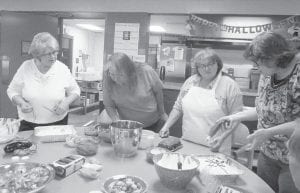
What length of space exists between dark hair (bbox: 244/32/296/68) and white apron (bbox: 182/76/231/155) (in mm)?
558

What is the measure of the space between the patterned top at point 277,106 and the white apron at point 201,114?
12.1 inches

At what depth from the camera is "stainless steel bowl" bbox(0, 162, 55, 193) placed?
109 cm

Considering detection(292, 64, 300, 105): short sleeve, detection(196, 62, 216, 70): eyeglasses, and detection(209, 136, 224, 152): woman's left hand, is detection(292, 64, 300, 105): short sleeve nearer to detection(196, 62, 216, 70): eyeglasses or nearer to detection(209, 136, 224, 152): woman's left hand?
detection(209, 136, 224, 152): woman's left hand

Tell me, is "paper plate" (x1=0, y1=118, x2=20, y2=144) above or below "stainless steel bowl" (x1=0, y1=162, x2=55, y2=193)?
above

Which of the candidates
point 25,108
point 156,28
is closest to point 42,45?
point 25,108

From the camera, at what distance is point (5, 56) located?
507cm

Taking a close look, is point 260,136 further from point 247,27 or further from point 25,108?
point 247,27

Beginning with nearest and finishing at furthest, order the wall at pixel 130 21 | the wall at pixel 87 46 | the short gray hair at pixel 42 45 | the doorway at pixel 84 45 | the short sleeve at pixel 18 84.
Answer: the short gray hair at pixel 42 45
the short sleeve at pixel 18 84
the wall at pixel 130 21
the doorway at pixel 84 45
the wall at pixel 87 46

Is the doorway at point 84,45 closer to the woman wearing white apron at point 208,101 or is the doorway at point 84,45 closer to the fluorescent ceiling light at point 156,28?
the fluorescent ceiling light at point 156,28

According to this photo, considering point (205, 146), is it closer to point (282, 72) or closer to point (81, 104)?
point (282, 72)

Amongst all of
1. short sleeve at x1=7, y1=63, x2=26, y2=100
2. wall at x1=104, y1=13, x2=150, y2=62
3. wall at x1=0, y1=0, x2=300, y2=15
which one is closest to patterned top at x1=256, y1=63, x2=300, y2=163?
short sleeve at x1=7, y1=63, x2=26, y2=100

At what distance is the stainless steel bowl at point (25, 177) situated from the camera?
1.09 m

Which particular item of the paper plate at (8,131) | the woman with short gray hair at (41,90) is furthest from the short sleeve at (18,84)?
the paper plate at (8,131)

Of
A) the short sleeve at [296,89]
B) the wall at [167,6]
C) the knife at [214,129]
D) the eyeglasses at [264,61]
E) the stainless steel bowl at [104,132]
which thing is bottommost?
the stainless steel bowl at [104,132]
